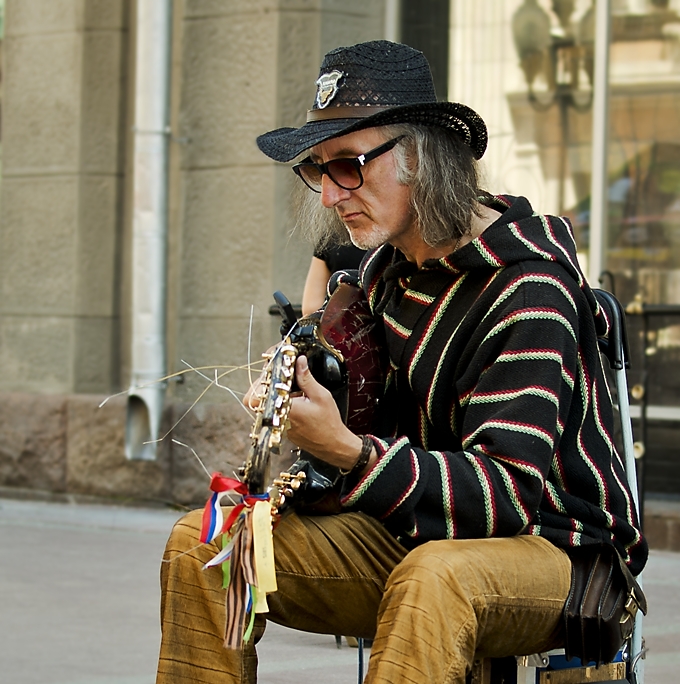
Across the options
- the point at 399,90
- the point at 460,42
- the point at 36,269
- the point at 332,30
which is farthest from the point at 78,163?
the point at 399,90

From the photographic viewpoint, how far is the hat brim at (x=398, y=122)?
281 cm

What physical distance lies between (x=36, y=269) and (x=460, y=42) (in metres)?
2.70

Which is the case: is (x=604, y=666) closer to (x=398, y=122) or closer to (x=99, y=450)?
(x=398, y=122)

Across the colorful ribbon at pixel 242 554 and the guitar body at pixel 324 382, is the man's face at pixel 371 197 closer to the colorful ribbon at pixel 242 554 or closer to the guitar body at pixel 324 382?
the guitar body at pixel 324 382

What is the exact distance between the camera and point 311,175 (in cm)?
303

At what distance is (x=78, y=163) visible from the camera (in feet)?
25.2

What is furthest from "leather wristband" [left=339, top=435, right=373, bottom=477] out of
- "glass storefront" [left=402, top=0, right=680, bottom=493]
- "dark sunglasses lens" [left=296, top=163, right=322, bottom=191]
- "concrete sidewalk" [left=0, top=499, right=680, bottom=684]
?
"glass storefront" [left=402, top=0, right=680, bottom=493]

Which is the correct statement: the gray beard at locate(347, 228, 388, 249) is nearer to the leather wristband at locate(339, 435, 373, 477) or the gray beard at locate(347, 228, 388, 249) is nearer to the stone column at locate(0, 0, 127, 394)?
the leather wristband at locate(339, 435, 373, 477)

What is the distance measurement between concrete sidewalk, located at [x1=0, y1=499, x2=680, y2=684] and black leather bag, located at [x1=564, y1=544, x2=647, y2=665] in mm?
1527

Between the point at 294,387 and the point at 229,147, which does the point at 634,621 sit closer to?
the point at 294,387

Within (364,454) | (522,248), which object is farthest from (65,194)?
(364,454)

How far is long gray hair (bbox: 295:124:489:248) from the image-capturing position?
2.88 m

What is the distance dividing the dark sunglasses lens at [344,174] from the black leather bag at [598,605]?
876 mm

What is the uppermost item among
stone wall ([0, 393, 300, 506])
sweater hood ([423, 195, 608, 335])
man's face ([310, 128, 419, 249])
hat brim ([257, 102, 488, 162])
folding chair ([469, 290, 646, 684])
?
hat brim ([257, 102, 488, 162])
